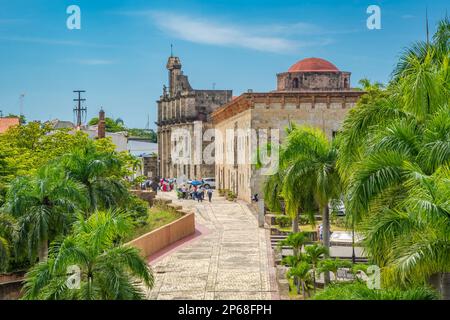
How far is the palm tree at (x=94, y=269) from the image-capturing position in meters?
13.7

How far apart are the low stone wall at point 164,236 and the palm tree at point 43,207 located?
5.00 meters

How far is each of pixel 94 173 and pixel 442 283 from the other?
48.4 ft

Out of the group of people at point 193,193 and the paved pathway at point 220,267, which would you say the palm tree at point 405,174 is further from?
the group of people at point 193,193

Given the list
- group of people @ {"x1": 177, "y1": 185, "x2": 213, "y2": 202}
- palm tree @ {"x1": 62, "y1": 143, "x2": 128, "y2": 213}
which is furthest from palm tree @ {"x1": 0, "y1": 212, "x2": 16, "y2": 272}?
group of people @ {"x1": 177, "y1": 185, "x2": 213, "y2": 202}

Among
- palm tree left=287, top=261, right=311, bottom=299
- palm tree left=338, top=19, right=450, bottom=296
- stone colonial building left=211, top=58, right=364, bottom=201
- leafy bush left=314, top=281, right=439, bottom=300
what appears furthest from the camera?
stone colonial building left=211, top=58, right=364, bottom=201

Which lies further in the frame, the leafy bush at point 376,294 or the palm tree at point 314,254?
the palm tree at point 314,254

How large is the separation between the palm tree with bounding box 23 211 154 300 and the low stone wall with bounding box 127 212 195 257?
11.7 m

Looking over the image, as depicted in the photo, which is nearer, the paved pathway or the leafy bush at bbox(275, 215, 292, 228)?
the paved pathway

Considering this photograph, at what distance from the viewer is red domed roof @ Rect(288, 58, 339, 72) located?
69.0m

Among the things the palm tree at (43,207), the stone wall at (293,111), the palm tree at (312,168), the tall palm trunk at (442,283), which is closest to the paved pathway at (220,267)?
the palm tree at (312,168)

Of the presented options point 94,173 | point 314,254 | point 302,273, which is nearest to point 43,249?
point 94,173

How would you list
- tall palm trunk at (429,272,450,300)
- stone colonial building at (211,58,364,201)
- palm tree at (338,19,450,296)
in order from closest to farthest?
palm tree at (338,19,450,296) → tall palm trunk at (429,272,450,300) → stone colonial building at (211,58,364,201)

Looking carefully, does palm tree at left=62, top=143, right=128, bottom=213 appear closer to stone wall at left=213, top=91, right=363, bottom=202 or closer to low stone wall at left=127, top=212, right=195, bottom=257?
low stone wall at left=127, top=212, right=195, bottom=257
